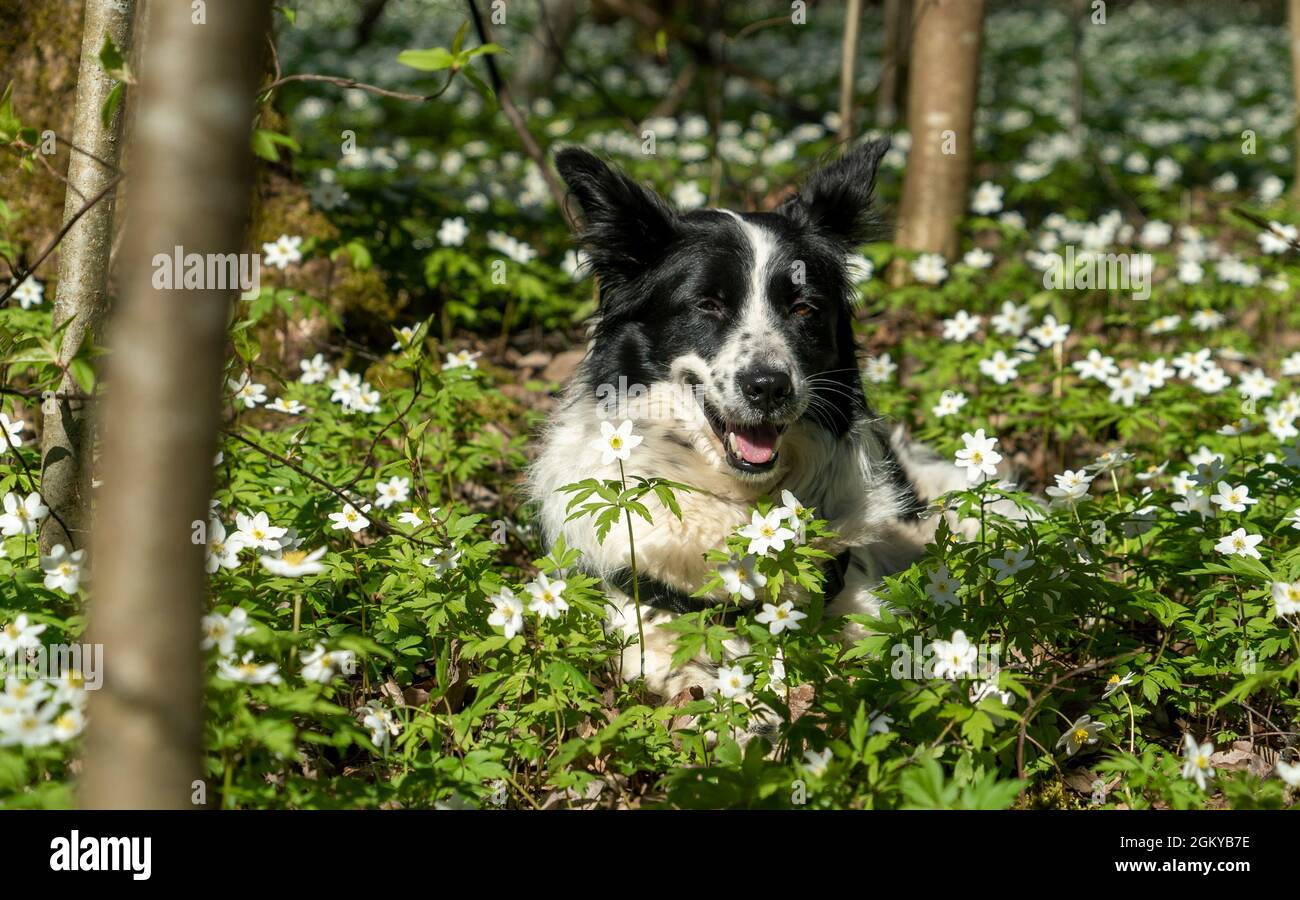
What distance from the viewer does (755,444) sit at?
4.18m

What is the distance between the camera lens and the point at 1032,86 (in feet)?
57.9

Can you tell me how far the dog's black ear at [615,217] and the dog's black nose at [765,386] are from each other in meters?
0.86

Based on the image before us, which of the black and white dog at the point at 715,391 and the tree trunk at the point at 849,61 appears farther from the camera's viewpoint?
the tree trunk at the point at 849,61

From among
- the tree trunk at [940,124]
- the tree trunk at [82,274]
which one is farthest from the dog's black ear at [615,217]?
the tree trunk at [940,124]

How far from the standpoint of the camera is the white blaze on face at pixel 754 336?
161 inches

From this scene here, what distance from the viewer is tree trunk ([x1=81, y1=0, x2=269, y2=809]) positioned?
1834 millimetres

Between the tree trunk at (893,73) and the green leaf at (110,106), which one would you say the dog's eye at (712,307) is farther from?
the tree trunk at (893,73)

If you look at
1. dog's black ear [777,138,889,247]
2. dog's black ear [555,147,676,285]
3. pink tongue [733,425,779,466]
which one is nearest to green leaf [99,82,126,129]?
dog's black ear [555,147,676,285]

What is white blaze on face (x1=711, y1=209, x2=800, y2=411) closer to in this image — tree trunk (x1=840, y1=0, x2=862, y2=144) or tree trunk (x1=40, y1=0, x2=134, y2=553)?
tree trunk (x1=40, y1=0, x2=134, y2=553)

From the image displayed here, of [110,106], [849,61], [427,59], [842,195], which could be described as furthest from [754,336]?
[849,61]

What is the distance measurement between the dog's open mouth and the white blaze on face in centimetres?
12

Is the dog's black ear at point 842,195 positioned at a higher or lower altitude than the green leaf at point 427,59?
higher

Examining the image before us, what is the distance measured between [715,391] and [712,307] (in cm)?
42
